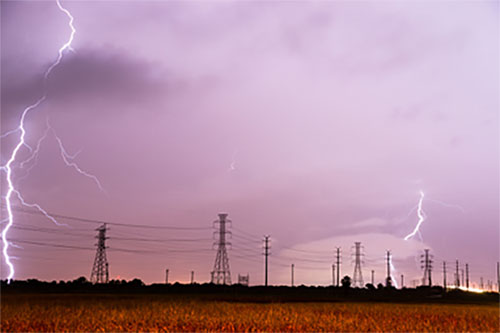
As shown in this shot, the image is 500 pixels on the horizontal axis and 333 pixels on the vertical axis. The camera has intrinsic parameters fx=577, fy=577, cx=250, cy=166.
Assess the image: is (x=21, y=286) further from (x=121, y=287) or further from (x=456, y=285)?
(x=456, y=285)

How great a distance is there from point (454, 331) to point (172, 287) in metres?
89.9

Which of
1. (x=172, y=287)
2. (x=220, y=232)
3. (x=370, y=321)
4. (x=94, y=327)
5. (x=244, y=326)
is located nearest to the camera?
(x=94, y=327)

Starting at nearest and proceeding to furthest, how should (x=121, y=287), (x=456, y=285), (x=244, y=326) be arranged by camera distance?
(x=244, y=326)
(x=121, y=287)
(x=456, y=285)

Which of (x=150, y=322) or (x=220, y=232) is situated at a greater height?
(x=220, y=232)

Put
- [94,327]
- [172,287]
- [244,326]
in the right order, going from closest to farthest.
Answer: [94,327] → [244,326] → [172,287]

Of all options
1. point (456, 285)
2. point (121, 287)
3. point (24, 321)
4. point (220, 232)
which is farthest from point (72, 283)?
point (456, 285)

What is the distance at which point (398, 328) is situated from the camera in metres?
21.4

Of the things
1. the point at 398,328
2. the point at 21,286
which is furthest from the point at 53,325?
the point at 21,286

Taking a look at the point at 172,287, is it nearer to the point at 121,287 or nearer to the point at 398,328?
the point at 121,287

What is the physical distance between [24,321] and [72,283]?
81881 millimetres

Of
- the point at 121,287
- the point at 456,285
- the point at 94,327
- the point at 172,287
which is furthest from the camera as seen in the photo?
the point at 456,285

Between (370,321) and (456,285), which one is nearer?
(370,321)

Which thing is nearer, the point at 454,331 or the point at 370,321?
the point at 454,331

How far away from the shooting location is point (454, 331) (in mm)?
21328
